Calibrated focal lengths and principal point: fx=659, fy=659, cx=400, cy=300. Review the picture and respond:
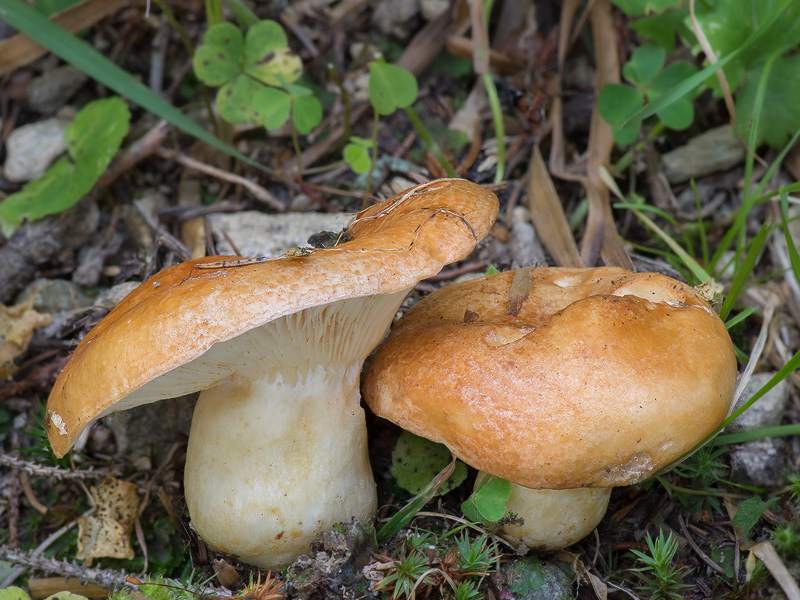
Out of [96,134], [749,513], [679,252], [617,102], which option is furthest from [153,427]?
→ [617,102]

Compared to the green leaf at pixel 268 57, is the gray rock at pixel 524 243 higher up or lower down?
lower down

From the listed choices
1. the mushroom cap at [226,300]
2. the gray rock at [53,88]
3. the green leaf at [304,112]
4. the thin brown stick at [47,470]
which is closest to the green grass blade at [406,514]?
the mushroom cap at [226,300]

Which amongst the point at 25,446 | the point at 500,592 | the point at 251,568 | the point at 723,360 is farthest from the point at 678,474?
the point at 25,446

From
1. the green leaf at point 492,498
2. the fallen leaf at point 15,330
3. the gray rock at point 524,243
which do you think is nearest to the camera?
the green leaf at point 492,498

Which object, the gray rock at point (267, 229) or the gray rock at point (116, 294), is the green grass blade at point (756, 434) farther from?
the gray rock at point (116, 294)

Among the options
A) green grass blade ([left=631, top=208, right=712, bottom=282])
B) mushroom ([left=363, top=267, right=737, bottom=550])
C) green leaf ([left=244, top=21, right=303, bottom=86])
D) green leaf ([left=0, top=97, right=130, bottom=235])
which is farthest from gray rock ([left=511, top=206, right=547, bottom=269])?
green leaf ([left=0, top=97, right=130, bottom=235])

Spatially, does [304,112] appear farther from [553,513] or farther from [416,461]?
[553,513]
